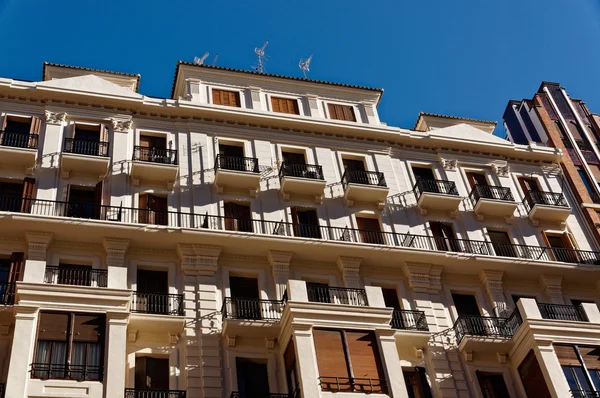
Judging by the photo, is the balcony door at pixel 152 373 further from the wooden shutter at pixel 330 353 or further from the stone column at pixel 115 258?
the wooden shutter at pixel 330 353

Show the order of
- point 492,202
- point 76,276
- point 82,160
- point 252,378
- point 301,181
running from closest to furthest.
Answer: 1. point 252,378
2. point 76,276
3. point 82,160
4. point 301,181
5. point 492,202

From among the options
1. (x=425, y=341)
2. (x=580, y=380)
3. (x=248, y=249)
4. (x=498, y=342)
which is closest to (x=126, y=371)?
(x=248, y=249)

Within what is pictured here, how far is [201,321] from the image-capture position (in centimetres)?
2603

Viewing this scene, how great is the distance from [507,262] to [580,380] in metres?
6.17

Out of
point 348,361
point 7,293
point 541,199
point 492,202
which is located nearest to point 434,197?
point 492,202

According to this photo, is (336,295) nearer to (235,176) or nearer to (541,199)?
(235,176)

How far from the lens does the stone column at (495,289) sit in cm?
2962

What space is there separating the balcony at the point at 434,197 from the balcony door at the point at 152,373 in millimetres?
12821

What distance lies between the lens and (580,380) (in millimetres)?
25484

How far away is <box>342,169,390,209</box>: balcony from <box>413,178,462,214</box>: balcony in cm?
156

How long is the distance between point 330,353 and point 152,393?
5.29m

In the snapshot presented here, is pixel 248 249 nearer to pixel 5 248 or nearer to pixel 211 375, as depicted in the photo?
pixel 211 375

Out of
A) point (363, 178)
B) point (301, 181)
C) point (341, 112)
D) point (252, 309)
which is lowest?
point (252, 309)

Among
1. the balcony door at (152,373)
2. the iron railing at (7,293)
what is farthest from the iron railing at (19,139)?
the balcony door at (152,373)
